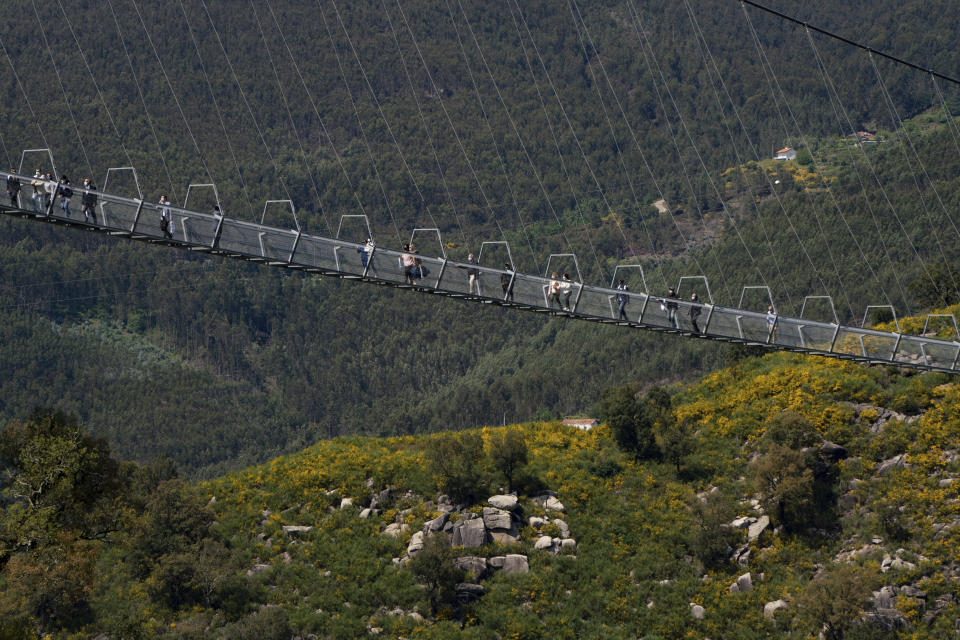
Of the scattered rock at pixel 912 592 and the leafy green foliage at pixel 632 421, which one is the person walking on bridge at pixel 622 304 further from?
the leafy green foliage at pixel 632 421

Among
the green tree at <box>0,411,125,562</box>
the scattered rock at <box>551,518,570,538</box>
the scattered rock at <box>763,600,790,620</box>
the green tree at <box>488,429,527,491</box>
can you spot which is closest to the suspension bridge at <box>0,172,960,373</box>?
the green tree at <box>0,411,125,562</box>

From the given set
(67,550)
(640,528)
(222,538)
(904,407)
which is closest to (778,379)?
(904,407)

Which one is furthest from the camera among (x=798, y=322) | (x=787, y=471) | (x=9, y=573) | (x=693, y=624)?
(x=787, y=471)

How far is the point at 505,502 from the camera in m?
58.5

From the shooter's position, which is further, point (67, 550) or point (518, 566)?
point (518, 566)

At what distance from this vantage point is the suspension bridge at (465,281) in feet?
113

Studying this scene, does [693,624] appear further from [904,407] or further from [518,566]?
[904,407]

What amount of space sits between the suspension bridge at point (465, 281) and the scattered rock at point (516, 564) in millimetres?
17887

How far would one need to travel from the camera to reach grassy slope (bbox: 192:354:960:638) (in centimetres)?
5197

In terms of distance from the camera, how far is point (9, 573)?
3559 cm

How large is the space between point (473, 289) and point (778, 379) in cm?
2980

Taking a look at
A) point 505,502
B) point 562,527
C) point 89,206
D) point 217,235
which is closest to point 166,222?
point 217,235

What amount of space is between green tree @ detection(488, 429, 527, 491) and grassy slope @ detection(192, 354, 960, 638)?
126cm

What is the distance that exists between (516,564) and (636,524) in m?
6.48
